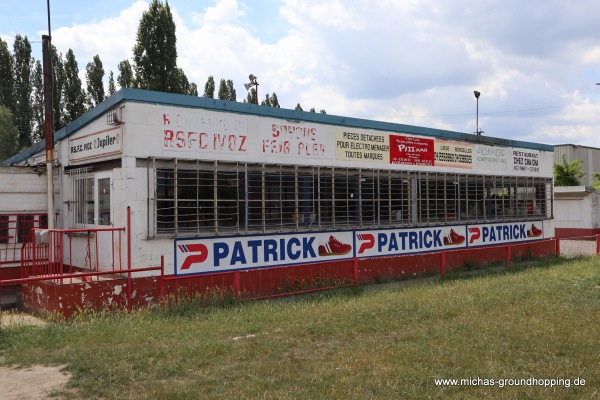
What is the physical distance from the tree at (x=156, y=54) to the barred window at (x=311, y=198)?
2038 centimetres

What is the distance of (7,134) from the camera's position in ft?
116

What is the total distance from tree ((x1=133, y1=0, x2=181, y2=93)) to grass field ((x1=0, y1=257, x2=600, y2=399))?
81.5 feet

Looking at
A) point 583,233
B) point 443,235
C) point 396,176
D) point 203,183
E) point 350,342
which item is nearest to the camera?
point 350,342

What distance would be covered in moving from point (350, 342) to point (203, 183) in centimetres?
548

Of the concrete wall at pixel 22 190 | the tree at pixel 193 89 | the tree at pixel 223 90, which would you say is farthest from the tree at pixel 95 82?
the concrete wall at pixel 22 190

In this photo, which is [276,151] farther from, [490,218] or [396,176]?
[490,218]

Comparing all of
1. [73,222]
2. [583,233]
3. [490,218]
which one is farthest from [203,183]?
[583,233]

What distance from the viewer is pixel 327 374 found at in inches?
220

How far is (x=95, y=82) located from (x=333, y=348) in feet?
136

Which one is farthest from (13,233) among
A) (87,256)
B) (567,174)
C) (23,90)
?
(567,174)

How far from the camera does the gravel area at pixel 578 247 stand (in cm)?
2086

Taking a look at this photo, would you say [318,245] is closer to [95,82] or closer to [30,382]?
[30,382]

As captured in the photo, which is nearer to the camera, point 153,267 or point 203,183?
point 153,267

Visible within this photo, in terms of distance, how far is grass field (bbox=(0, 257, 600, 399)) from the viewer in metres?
5.21
